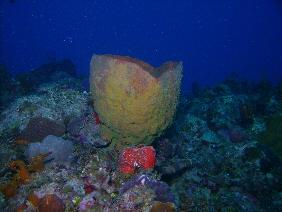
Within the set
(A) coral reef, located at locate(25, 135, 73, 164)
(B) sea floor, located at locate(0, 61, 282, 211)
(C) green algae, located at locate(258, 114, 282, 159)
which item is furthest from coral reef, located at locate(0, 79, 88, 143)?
(C) green algae, located at locate(258, 114, 282, 159)

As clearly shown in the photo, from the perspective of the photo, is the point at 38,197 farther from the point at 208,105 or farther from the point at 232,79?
the point at 232,79

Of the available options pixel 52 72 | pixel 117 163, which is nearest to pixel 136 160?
pixel 117 163

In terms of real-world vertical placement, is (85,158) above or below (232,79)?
below

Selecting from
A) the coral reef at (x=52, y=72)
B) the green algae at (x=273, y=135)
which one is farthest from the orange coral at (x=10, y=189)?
the coral reef at (x=52, y=72)

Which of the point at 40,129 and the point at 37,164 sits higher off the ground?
the point at 40,129

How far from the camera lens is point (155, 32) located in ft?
370

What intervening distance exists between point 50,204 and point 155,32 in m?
112

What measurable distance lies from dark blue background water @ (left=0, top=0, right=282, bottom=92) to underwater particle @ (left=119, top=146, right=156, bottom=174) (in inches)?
3043

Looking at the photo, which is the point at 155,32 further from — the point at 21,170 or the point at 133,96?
the point at 21,170

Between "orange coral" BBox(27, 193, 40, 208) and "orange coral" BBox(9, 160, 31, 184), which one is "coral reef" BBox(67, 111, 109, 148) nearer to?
"orange coral" BBox(9, 160, 31, 184)

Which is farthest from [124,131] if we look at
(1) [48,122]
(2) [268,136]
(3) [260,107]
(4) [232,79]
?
(4) [232,79]

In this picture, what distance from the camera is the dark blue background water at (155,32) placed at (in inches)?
3378

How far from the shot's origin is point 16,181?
4992mm

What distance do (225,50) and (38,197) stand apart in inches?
4560
